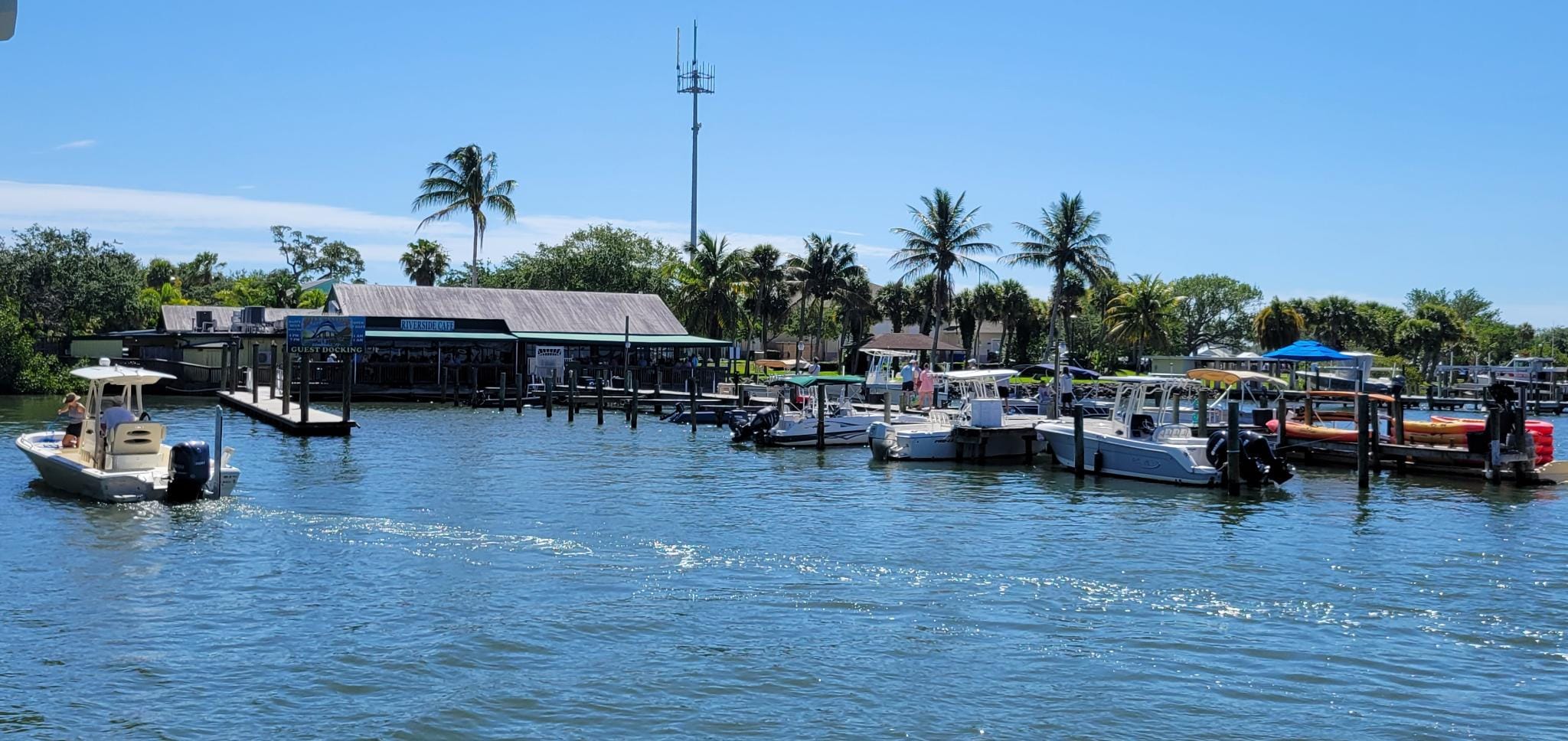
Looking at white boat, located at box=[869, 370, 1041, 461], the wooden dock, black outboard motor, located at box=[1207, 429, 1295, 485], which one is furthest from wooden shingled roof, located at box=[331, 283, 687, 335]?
black outboard motor, located at box=[1207, 429, 1295, 485]

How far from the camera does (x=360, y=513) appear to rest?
23453 millimetres

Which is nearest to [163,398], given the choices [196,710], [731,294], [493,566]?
[731,294]

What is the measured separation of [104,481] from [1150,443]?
2205cm

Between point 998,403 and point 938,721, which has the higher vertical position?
point 998,403

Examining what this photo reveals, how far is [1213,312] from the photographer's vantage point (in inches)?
4259

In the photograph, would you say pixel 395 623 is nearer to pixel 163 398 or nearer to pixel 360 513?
pixel 360 513

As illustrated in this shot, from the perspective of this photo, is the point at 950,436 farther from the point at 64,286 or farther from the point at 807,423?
the point at 64,286

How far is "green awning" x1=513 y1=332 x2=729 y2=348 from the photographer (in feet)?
226

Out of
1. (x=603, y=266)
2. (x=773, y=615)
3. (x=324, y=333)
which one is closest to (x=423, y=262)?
(x=603, y=266)

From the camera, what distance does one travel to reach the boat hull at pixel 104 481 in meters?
23.0

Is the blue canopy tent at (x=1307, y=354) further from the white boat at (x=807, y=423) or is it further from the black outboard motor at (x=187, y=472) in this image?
the black outboard motor at (x=187, y=472)

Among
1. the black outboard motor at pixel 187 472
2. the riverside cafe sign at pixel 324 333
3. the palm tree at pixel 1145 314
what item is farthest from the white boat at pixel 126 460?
the palm tree at pixel 1145 314

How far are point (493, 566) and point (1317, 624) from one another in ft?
35.9

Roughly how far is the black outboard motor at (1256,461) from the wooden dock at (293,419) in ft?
86.4
